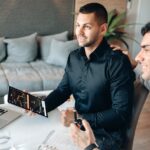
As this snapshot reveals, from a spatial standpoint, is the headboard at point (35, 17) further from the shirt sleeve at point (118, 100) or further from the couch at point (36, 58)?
the shirt sleeve at point (118, 100)

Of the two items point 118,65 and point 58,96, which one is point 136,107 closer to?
point 118,65

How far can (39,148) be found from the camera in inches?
51.0

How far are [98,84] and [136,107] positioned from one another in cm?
25

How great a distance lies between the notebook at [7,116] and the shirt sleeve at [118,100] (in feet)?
1.26

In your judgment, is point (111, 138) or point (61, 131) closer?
point (61, 131)

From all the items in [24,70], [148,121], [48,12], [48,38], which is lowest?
[148,121]

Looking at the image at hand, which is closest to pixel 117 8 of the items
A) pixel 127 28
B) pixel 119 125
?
pixel 127 28

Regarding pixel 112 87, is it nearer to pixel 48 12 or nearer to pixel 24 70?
pixel 24 70

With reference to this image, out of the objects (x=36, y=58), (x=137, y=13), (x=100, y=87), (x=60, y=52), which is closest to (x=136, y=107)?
(x=100, y=87)

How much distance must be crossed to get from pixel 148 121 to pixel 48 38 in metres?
1.66

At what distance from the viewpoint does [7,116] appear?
1.59 metres

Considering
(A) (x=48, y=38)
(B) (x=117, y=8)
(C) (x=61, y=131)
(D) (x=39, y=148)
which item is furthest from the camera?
(B) (x=117, y=8)

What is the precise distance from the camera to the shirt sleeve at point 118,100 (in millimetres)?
1568

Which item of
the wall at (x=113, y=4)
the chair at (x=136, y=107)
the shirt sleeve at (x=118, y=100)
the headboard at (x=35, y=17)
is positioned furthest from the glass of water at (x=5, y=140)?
the wall at (x=113, y=4)
